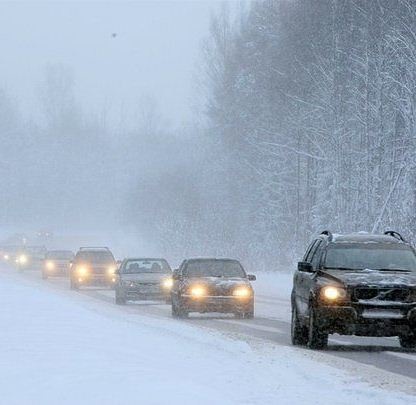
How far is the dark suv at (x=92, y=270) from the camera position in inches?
1748

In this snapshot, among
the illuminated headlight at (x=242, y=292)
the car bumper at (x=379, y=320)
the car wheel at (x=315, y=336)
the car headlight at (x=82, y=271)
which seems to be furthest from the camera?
the car headlight at (x=82, y=271)

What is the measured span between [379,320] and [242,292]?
9906 millimetres

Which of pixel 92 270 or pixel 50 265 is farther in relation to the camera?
pixel 50 265

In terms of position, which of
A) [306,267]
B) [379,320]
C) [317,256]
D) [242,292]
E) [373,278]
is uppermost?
[317,256]

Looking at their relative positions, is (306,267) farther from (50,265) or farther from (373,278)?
(50,265)

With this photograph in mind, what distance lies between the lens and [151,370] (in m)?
12.8

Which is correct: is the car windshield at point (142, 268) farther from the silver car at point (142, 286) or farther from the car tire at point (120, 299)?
the car tire at point (120, 299)

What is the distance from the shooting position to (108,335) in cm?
1712

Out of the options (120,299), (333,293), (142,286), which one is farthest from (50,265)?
(333,293)

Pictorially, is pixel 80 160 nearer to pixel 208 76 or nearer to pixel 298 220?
pixel 208 76

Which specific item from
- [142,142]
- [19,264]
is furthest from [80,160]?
[19,264]

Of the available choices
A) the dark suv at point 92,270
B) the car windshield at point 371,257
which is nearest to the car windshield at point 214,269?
the car windshield at point 371,257

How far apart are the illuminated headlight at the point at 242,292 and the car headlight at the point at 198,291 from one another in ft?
2.32

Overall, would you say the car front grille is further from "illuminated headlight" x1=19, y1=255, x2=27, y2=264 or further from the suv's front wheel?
"illuminated headlight" x1=19, y1=255, x2=27, y2=264
